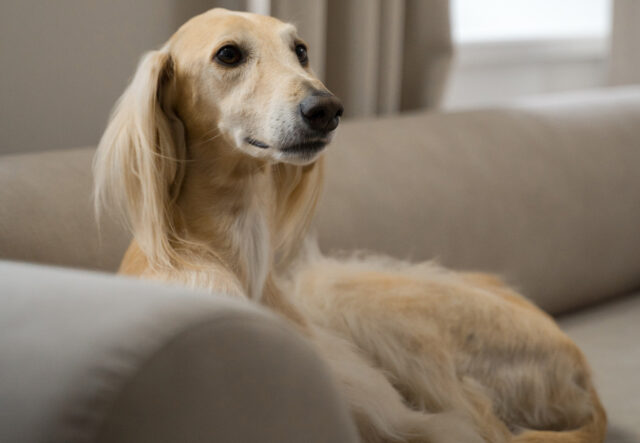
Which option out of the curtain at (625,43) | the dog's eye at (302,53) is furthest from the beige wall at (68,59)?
the curtain at (625,43)

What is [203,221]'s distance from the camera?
40.6 inches

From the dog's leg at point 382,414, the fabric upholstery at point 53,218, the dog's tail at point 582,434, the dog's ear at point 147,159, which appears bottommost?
the dog's tail at point 582,434

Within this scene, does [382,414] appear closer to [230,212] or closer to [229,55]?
[230,212]

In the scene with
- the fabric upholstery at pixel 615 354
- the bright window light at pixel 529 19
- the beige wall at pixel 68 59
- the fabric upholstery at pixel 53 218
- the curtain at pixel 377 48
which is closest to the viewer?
the fabric upholstery at pixel 53 218

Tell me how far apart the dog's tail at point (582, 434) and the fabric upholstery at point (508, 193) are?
51 centimetres

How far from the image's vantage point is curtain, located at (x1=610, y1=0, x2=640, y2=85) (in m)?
2.86

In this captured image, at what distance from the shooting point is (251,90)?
983mm

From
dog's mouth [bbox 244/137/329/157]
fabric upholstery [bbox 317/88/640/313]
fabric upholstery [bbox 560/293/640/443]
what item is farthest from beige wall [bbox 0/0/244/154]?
fabric upholstery [bbox 560/293/640/443]

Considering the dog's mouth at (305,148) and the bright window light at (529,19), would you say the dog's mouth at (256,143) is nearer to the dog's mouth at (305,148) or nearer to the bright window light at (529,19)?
the dog's mouth at (305,148)

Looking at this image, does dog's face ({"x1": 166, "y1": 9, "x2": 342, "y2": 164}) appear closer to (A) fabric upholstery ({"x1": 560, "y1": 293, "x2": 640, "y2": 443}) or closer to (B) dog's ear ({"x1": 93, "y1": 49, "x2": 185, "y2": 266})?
(B) dog's ear ({"x1": 93, "y1": 49, "x2": 185, "y2": 266})

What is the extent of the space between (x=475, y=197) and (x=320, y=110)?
0.89 metres

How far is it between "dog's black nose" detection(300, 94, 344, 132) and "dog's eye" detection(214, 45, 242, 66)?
132mm

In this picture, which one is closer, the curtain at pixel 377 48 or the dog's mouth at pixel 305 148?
the dog's mouth at pixel 305 148

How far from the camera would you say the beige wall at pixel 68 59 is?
1.58 meters
